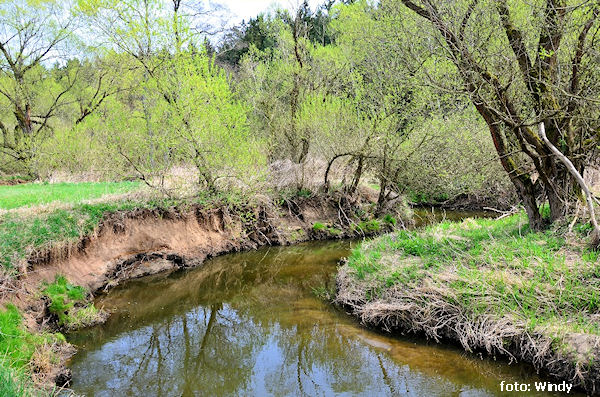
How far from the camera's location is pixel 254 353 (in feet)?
22.4

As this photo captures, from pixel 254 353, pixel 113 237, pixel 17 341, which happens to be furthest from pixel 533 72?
pixel 113 237

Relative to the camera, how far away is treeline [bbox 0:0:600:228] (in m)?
7.27

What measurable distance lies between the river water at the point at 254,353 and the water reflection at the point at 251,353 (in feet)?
0.05

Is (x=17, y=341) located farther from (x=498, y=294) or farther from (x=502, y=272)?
(x=502, y=272)

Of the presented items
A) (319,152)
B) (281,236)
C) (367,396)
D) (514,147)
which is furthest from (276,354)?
(319,152)

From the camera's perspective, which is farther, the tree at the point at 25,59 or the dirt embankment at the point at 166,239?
the tree at the point at 25,59

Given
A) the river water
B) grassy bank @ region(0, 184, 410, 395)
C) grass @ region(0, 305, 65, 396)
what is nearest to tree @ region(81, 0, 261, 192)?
grassy bank @ region(0, 184, 410, 395)

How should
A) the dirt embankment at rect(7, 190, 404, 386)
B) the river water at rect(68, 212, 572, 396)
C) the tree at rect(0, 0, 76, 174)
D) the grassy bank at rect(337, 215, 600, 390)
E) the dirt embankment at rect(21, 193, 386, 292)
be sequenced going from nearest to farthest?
1. the grassy bank at rect(337, 215, 600, 390)
2. the river water at rect(68, 212, 572, 396)
3. the dirt embankment at rect(7, 190, 404, 386)
4. the dirt embankment at rect(21, 193, 386, 292)
5. the tree at rect(0, 0, 76, 174)

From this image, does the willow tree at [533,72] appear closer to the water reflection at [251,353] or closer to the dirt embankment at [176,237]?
the water reflection at [251,353]

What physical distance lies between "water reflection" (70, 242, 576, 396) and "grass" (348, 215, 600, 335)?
0.85 metres

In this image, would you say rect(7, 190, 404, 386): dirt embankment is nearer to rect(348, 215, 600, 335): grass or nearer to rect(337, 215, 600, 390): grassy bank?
rect(337, 215, 600, 390): grassy bank

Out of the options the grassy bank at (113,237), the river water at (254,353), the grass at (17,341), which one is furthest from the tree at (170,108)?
the grass at (17,341)

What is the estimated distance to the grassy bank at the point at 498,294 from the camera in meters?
5.38

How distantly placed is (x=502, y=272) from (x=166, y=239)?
8507 mm
